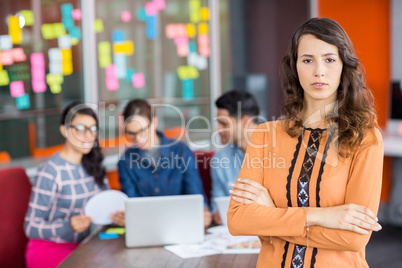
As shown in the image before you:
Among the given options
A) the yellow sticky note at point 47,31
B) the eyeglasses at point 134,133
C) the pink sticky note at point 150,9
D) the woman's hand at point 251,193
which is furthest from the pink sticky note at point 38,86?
the woman's hand at point 251,193

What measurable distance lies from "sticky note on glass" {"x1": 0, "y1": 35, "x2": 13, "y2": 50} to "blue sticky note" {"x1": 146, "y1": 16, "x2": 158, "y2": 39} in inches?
125

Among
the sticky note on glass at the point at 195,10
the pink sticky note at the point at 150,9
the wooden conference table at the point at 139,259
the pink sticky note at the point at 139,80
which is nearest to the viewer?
the wooden conference table at the point at 139,259

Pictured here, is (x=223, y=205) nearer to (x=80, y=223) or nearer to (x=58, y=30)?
(x=80, y=223)

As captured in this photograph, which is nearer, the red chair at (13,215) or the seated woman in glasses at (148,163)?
the red chair at (13,215)

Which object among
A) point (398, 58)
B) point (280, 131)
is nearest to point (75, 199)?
point (280, 131)

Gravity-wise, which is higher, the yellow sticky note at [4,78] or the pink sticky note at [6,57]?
the pink sticky note at [6,57]

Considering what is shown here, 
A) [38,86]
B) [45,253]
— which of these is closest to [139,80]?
[38,86]

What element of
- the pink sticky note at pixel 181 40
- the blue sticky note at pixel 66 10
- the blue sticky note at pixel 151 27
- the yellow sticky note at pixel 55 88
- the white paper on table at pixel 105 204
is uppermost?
the blue sticky note at pixel 151 27

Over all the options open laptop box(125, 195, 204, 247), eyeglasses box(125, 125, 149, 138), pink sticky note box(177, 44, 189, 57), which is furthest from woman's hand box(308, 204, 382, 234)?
pink sticky note box(177, 44, 189, 57)

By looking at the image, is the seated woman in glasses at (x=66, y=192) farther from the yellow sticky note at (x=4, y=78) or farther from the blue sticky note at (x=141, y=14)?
the blue sticky note at (x=141, y=14)

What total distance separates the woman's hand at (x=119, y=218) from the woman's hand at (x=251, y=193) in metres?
1.00

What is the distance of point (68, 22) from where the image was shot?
5.01m

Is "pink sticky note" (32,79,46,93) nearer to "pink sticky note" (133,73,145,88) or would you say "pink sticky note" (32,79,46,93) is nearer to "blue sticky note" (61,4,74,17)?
"blue sticky note" (61,4,74,17)

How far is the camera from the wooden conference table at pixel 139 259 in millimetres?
2064
